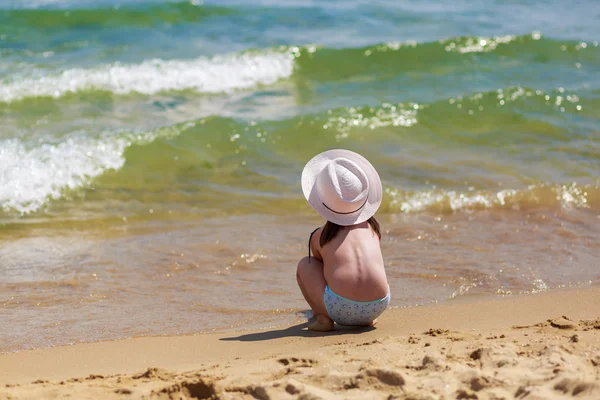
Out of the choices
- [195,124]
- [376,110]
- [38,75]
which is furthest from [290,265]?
[38,75]

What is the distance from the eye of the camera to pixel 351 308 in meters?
4.22

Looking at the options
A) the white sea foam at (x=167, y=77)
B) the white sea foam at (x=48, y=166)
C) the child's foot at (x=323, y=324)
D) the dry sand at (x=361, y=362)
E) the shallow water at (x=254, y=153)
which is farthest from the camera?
the white sea foam at (x=167, y=77)

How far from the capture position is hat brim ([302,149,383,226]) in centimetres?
425

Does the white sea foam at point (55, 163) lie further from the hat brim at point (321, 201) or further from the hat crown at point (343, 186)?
the hat crown at point (343, 186)

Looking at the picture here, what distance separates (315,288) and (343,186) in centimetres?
60

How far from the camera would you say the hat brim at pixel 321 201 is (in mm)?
4250

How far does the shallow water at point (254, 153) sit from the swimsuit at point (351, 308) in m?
0.58

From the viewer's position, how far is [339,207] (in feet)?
13.8

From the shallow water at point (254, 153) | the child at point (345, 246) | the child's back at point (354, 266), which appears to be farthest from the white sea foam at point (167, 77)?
the child's back at point (354, 266)

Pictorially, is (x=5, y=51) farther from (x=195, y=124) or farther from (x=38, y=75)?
(x=195, y=124)

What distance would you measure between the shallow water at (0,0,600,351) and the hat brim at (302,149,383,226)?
84cm

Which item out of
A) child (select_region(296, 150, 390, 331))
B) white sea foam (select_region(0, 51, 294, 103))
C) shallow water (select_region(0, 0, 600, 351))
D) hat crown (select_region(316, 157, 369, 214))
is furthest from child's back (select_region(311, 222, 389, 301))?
white sea foam (select_region(0, 51, 294, 103))

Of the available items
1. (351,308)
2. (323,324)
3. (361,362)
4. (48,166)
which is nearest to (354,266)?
(351,308)

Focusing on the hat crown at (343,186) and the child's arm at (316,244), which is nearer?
the hat crown at (343,186)
